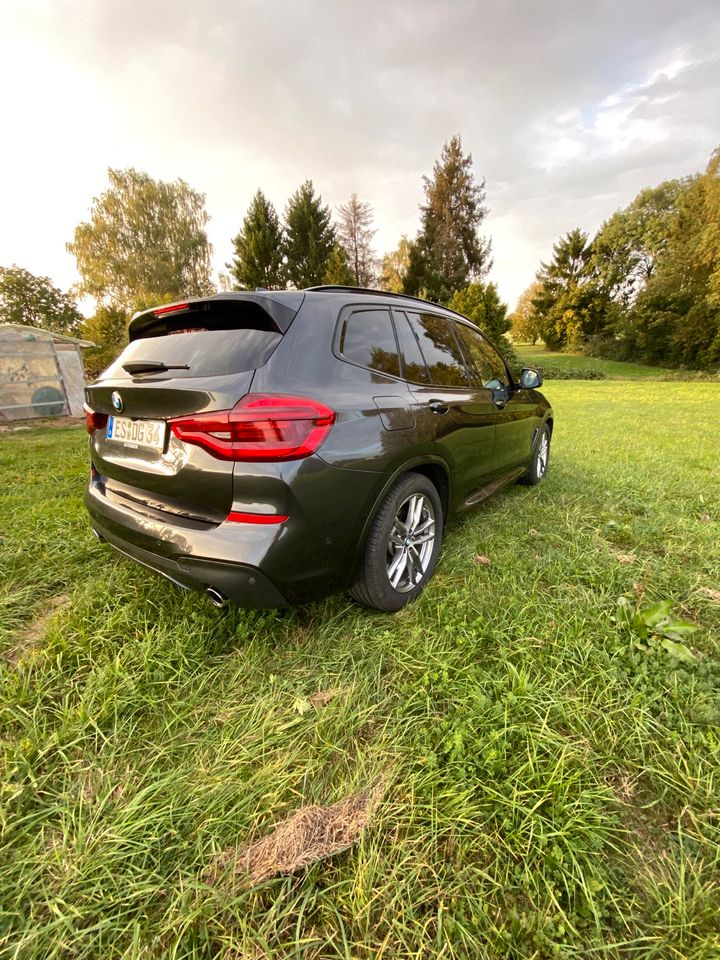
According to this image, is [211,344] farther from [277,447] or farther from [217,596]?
[217,596]

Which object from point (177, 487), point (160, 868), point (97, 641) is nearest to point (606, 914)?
point (160, 868)

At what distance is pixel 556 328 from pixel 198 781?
135 feet

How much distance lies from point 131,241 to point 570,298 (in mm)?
34715

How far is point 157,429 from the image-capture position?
5.40 feet

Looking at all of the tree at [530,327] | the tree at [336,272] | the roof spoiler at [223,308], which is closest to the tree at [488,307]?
the tree at [336,272]

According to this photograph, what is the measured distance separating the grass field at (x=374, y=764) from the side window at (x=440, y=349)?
124 cm

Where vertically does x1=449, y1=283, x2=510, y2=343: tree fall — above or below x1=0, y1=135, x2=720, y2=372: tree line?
below

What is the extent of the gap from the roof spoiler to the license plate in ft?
1.83

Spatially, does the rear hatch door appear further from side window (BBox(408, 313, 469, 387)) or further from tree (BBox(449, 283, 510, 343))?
tree (BBox(449, 283, 510, 343))

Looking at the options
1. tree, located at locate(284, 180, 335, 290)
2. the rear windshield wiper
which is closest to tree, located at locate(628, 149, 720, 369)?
tree, located at locate(284, 180, 335, 290)

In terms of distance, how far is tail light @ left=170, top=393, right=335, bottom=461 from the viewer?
4.71 feet

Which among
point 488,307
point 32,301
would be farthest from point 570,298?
point 32,301

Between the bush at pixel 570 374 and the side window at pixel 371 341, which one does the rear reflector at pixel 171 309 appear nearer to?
the side window at pixel 371 341

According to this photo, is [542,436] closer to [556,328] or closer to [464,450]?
[464,450]
